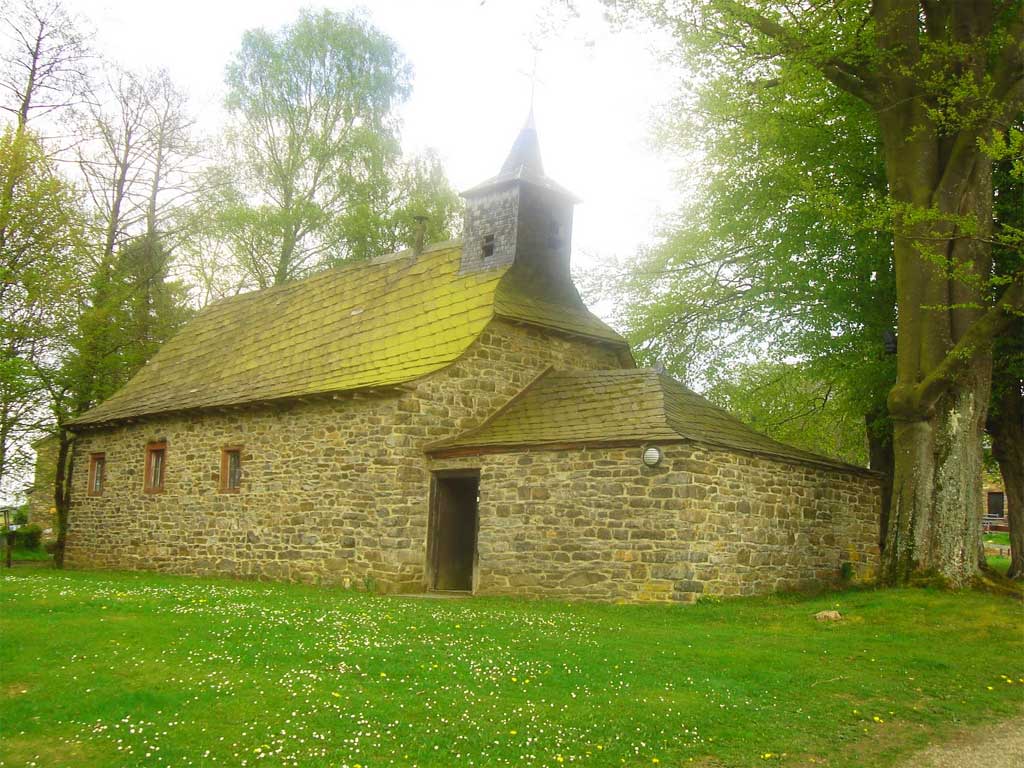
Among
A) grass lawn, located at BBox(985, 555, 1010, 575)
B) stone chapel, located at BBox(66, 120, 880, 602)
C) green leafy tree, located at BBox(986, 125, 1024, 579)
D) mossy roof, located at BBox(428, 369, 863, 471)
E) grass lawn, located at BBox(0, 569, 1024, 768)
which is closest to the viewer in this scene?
grass lawn, located at BBox(0, 569, 1024, 768)

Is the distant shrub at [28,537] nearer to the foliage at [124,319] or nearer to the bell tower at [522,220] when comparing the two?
the foliage at [124,319]

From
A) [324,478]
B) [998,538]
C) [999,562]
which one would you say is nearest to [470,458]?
[324,478]

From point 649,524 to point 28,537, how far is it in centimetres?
2643

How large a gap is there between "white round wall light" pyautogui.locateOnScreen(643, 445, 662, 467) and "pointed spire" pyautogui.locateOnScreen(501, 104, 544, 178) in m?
7.60

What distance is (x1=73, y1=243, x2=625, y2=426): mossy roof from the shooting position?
55.4 feet

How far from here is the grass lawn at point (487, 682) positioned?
21.2ft

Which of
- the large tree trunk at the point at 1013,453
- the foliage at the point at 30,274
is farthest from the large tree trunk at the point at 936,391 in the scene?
the foliage at the point at 30,274

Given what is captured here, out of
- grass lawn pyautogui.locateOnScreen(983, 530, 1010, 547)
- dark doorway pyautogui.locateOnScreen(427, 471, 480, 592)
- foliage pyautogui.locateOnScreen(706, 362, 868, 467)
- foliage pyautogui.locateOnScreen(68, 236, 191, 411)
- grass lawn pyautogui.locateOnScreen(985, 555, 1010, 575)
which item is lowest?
grass lawn pyautogui.locateOnScreen(985, 555, 1010, 575)

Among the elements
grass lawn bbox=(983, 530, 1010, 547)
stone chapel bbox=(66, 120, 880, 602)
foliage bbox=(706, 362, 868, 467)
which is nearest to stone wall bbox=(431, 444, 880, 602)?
stone chapel bbox=(66, 120, 880, 602)

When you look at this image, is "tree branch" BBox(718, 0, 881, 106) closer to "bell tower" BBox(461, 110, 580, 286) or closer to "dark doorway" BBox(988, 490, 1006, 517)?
"bell tower" BBox(461, 110, 580, 286)

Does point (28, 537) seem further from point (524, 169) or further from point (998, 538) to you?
point (998, 538)

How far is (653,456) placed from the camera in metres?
13.3

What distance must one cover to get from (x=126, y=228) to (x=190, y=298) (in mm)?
4984

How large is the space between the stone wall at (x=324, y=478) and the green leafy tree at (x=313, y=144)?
10.8 meters
